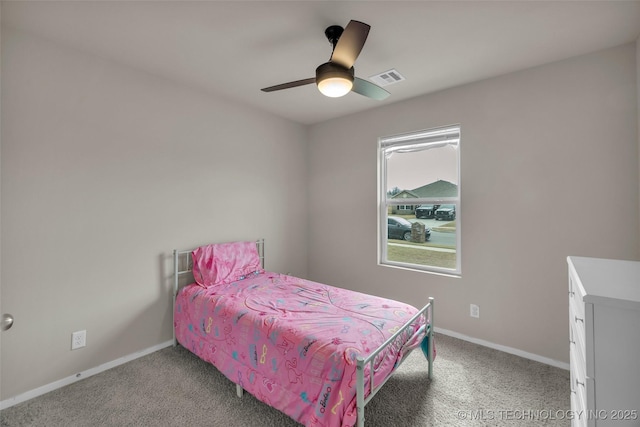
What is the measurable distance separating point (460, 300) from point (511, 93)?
204cm

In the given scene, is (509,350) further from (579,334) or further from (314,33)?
(314,33)

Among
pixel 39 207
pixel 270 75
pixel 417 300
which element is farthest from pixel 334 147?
pixel 39 207

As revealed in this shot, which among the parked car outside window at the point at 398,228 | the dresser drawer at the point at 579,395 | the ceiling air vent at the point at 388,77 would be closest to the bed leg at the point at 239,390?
the dresser drawer at the point at 579,395

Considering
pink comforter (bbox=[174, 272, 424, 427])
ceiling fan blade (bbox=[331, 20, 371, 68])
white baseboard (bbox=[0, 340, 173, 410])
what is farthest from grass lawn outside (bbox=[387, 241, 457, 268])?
white baseboard (bbox=[0, 340, 173, 410])

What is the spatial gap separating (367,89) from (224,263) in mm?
2116

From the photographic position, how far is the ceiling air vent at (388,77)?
8.09 ft

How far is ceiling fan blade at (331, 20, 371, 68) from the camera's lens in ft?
4.81

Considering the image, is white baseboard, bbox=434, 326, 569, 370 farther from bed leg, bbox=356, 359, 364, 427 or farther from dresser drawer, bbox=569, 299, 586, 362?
bed leg, bbox=356, 359, 364, 427

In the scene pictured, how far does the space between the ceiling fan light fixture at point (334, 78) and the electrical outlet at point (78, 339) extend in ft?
8.65

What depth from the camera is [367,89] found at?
2.05m

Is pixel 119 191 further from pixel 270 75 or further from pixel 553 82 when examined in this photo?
pixel 553 82

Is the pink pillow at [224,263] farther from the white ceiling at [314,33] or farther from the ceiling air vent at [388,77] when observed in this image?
the ceiling air vent at [388,77]

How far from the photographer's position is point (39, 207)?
198 cm

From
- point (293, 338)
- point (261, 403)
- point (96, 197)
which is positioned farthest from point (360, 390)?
point (96, 197)
